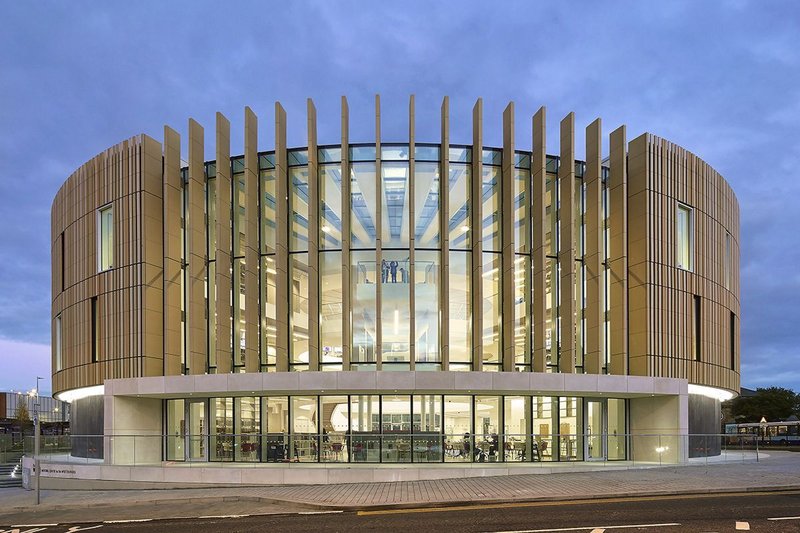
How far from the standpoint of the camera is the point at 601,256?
31.4 metres

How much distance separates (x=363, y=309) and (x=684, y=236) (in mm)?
15955

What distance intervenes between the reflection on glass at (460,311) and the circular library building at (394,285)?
95 millimetres

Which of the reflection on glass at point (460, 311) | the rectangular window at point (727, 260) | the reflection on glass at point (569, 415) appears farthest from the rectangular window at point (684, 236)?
the reflection on glass at point (460, 311)

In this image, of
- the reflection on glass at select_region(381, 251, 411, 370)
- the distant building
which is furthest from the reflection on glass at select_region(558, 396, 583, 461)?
the distant building

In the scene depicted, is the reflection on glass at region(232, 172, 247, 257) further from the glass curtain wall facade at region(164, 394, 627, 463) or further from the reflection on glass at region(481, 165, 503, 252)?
the reflection on glass at region(481, 165, 503, 252)

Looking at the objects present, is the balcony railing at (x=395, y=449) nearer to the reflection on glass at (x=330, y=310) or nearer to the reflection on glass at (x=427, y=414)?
the reflection on glass at (x=427, y=414)

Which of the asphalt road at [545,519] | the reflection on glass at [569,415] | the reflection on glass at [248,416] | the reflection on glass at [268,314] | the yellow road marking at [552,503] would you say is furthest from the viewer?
the reflection on glass at [268,314]

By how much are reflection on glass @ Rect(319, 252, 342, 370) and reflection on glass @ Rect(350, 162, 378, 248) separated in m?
1.23

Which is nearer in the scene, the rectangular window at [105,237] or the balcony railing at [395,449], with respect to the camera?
the balcony railing at [395,449]

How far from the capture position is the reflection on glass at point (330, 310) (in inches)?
1193

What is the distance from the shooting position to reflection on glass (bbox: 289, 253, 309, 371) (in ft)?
99.7

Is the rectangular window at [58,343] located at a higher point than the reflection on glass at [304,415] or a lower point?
higher

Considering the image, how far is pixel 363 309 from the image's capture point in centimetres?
3058

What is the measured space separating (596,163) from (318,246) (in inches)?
515
